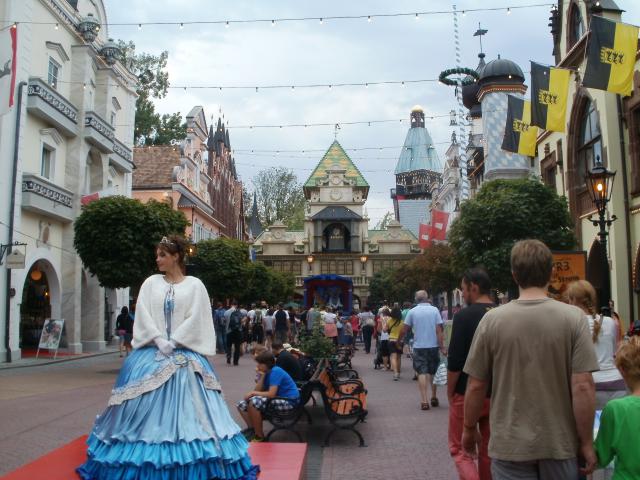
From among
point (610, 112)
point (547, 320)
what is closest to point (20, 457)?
point (547, 320)

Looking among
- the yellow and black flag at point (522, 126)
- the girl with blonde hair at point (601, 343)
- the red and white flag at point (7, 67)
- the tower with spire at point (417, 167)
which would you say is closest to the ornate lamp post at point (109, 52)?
the red and white flag at point (7, 67)

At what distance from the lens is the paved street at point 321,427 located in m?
7.44

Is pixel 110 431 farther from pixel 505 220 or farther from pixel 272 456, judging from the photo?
pixel 505 220

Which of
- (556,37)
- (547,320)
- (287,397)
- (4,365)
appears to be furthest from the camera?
(556,37)

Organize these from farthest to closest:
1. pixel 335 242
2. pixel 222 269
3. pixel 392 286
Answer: pixel 335 242 < pixel 392 286 < pixel 222 269

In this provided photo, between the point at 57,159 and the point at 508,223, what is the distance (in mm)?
15919

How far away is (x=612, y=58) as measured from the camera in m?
15.6

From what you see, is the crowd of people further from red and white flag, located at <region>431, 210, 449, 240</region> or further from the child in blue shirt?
red and white flag, located at <region>431, 210, 449, 240</region>

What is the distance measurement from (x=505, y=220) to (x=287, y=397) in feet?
39.7

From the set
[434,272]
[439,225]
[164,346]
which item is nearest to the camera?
[164,346]

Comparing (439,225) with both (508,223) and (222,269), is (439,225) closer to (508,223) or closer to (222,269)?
(222,269)

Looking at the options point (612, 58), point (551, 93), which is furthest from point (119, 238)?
point (612, 58)

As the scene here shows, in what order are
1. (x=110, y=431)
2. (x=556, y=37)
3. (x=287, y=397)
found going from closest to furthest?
(x=110, y=431) → (x=287, y=397) → (x=556, y=37)

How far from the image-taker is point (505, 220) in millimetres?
18875
